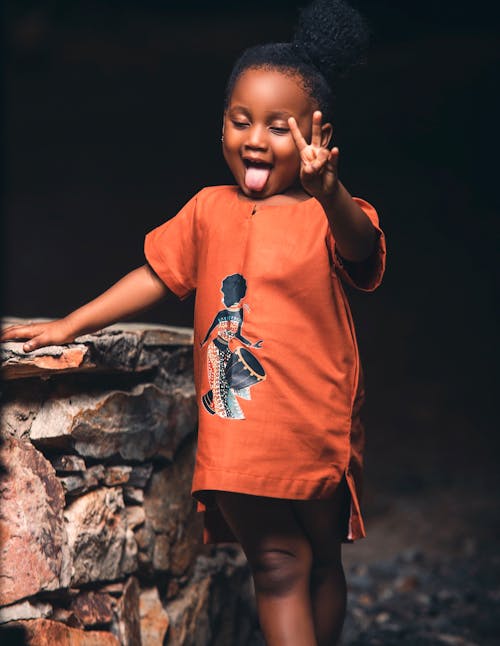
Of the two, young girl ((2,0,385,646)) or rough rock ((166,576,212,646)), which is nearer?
young girl ((2,0,385,646))

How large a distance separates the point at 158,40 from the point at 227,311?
15.7ft

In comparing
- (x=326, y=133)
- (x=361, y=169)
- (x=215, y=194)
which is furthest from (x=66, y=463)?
(x=361, y=169)

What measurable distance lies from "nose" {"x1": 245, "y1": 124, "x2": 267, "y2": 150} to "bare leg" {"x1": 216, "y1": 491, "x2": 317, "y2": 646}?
0.64 meters

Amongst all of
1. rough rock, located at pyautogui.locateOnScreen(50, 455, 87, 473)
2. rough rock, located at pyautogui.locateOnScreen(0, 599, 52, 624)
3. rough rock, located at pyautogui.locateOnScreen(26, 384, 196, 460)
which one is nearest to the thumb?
rough rock, located at pyautogui.locateOnScreen(26, 384, 196, 460)

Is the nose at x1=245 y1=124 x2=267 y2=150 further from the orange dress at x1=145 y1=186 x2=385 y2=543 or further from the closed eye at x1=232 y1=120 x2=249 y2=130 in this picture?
the orange dress at x1=145 y1=186 x2=385 y2=543

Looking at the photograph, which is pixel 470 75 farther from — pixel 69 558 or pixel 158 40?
Answer: pixel 69 558

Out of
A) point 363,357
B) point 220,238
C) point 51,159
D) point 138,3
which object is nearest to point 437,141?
point 363,357

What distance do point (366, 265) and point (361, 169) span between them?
4.06 metres

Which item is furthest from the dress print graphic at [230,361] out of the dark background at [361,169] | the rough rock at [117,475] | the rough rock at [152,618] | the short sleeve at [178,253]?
the dark background at [361,169]

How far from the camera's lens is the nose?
66.0 inches

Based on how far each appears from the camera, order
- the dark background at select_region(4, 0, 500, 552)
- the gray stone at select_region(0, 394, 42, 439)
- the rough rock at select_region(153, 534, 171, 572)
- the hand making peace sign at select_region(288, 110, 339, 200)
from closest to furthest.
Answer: the hand making peace sign at select_region(288, 110, 339, 200) < the gray stone at select_region(0, 394, 42, 439) < the rough rock at select_region(153, 534, 171, 572) < the dark background at select_region(4, 0, 500, 552)

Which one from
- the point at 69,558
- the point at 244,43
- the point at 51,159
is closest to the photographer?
the point at 69,558

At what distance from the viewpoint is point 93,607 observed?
191 centimetres

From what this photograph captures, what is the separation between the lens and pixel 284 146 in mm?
1688
